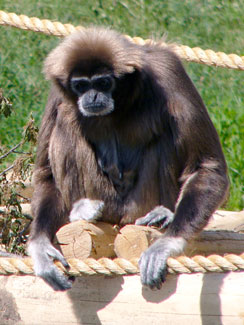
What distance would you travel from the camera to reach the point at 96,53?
19.6 feet

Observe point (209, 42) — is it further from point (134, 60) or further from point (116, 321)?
point (116, 321)

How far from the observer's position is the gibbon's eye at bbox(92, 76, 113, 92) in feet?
19.9

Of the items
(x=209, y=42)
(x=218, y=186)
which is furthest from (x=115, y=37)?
(x=209, y=42)

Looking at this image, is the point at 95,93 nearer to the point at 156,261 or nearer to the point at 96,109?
the point at 96,109

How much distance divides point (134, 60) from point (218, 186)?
1.28m

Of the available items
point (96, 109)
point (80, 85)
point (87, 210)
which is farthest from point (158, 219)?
point (80, 85)

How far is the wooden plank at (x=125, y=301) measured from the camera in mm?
4938

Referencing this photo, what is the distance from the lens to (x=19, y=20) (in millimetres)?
8125

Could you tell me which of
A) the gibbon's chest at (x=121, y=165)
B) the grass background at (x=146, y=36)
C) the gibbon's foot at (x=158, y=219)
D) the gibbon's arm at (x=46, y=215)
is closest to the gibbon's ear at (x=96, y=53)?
the gibbon's arm at (x=46, y=215)

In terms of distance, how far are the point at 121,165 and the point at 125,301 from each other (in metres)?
1.48

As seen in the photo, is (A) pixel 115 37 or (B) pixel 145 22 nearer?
(A) pixel 115 37

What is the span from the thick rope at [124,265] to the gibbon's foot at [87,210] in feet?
1.90

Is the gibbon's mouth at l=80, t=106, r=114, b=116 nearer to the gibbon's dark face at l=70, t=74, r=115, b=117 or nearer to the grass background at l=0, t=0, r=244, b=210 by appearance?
the gibbon's dark face at l=70, t=74, r=115, b=117

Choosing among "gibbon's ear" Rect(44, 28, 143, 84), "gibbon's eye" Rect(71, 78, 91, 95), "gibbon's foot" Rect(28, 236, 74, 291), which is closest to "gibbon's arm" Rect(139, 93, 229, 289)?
"gibbon's ear" Rect(44, 28, 143, 84)
